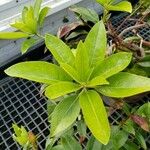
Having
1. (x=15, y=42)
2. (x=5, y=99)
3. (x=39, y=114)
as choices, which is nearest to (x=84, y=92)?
(x=39, y=114)

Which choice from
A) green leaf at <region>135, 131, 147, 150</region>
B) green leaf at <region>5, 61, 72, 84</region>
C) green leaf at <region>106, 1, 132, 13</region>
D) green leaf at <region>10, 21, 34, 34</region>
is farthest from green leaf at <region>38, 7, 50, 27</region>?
green leaf at <region>135, 131, 147, 150</region>

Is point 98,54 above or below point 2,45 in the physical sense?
above

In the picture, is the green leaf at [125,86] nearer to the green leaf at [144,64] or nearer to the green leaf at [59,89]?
the green leaf at [59,89]

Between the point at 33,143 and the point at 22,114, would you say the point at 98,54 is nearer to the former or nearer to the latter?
the point at 33,143

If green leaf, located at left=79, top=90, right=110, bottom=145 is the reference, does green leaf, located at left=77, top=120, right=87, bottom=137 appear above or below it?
below

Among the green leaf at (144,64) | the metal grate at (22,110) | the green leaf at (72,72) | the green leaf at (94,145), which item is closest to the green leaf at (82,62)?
the green leaf at (72,72)

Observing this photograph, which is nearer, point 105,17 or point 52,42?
point 52,42

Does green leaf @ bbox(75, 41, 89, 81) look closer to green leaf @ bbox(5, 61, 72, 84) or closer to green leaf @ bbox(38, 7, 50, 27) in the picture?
green leaf @ bbox(5, 61, 72, 84)
